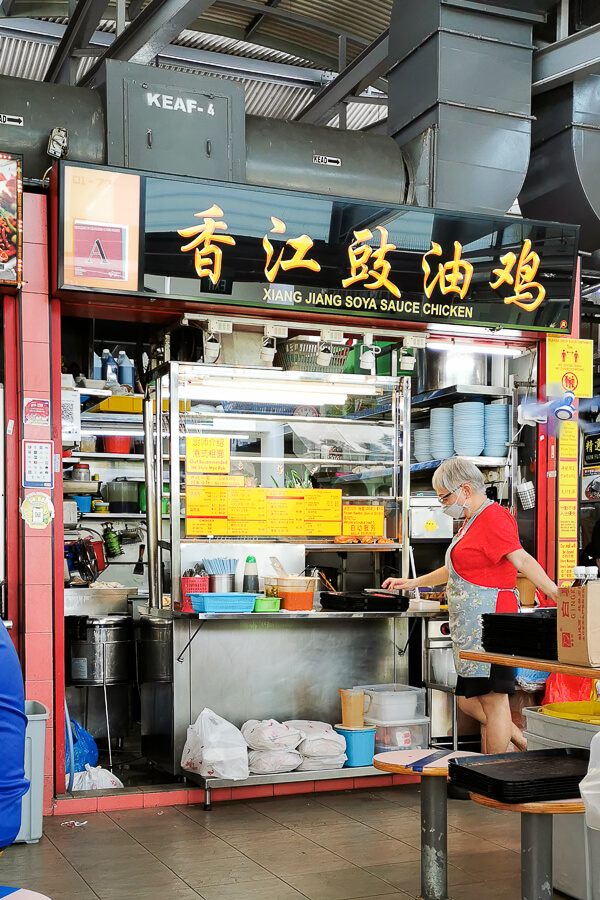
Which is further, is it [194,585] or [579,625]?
[194,585]

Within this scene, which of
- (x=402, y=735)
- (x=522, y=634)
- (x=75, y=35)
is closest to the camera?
(x=522, y=634)

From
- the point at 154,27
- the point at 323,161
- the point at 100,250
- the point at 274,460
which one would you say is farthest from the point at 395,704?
the point at 154,27

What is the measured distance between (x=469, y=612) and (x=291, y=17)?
5.08m

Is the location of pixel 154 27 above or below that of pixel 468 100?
above

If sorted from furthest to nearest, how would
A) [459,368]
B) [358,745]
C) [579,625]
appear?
[459,368]
[358,745]
[579,625]

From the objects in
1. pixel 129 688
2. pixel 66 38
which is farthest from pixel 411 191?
pixel 129 688

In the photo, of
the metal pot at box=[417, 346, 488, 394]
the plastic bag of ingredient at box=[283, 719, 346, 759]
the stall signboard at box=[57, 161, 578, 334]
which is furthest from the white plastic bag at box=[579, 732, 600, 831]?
the metal pot at box=[417, 346, 488, 394]

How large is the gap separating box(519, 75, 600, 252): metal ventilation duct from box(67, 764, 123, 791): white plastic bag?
4.85 meters

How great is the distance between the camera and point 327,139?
20.8 ft

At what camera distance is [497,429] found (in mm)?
7246

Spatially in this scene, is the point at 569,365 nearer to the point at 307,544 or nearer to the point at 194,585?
the point at 307,544

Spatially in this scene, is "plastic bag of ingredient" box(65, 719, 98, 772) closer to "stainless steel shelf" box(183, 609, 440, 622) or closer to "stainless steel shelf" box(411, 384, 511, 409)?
"stainless steel shelf" box(183, 609, 440, 622)

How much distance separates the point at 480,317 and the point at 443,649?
7.25ft

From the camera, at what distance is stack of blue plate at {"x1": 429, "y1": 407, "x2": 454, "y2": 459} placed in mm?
7484
